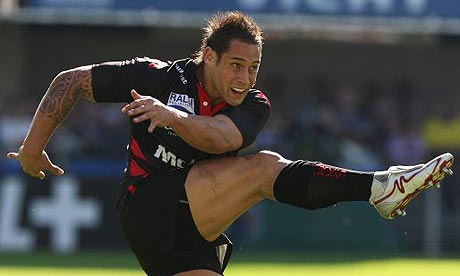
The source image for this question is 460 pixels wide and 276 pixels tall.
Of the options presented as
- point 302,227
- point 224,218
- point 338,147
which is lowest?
point 302,227

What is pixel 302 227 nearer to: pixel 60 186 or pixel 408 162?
pixel 408 162

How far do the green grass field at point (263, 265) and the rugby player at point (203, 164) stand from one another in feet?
17.8

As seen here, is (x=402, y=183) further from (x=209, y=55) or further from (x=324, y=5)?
(x=324, y=5)

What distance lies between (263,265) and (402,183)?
7.41 metres

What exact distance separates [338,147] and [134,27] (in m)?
7.16

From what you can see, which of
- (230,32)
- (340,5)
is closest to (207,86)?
(230,32)

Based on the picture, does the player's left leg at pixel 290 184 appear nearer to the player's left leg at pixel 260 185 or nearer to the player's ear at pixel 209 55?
the player's left leg at pixel 260 185

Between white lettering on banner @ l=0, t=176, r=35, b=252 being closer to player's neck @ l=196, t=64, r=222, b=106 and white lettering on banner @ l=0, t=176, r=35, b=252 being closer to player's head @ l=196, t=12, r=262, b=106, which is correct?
player's neck @ l=196, t=64, r=222, b=106

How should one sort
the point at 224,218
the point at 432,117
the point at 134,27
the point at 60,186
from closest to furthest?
the point at 224,218, the point at 60,186, the point at 432,117, the point at 134,27

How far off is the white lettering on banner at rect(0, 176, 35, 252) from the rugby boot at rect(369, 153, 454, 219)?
9.94 metres

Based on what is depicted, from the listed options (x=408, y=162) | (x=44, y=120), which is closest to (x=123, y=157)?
(x=408, y=162)

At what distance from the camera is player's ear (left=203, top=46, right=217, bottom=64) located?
6.86 m

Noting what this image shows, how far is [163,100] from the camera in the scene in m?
6.90

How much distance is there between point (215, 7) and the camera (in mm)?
19453
